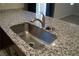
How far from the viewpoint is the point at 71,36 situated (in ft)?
3.51

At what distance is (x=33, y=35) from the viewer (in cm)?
150

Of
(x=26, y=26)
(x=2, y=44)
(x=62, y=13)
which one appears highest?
(x=62, y=13)

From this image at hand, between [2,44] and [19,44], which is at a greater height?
[19,44]

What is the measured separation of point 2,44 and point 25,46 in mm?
733

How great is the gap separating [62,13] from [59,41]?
412 mm

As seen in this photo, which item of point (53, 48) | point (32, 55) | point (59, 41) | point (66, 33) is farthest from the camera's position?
point (66, 33)

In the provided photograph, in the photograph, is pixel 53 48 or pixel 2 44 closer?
pixel 53 48

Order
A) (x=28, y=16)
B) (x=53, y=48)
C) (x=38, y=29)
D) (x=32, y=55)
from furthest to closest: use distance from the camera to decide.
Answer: (x=28, y=16), (x=38, y=29), (x=53, y=48), (x=32, y=55)

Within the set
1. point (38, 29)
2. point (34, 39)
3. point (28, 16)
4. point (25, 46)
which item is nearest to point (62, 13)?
point (38, 29)

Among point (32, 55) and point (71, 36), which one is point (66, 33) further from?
point (32, 55)

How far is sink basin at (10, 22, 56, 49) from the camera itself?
1.26m

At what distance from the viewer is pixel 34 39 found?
1.43m

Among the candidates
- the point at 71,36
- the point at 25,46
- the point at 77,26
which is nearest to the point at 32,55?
the point at 25,46

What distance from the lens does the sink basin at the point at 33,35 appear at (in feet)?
4.13
